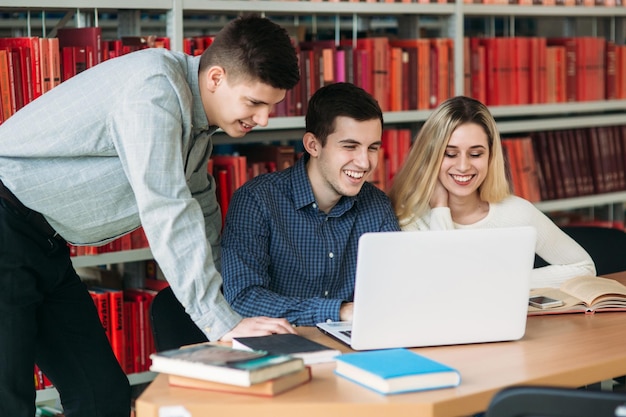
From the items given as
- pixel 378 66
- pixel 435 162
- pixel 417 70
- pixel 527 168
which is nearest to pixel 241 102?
pixel 435 162

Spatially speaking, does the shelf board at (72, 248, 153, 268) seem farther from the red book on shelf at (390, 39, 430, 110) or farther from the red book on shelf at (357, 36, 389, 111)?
the red book on shelf at (390, 39, 430, 110)

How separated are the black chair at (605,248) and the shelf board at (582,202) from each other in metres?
1.00

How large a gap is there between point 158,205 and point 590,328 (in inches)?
38.3

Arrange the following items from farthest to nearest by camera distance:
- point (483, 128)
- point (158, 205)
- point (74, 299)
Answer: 1. point (483, 128)
2. point (74, 299)
3. point (158, 205)

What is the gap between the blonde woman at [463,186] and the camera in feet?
8.32

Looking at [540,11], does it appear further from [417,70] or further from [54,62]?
[54,62]

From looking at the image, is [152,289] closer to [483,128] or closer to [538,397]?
[483,128]

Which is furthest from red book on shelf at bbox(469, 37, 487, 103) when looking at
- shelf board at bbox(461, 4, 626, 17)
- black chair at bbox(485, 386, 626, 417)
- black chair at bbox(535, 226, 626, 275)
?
black chair at bbox(485, 386, 626, 417)

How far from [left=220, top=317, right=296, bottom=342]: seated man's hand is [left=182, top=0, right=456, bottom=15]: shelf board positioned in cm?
137

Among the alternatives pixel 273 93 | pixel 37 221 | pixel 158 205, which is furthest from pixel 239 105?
pixel 37 221

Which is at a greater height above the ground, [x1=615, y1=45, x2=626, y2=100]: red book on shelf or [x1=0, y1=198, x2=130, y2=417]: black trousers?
[x1=615, y1=45, x2=626, y2=100]: red book on shelf

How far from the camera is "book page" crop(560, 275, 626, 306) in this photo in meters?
2.12

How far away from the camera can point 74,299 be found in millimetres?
2211

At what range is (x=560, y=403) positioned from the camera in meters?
1.20
